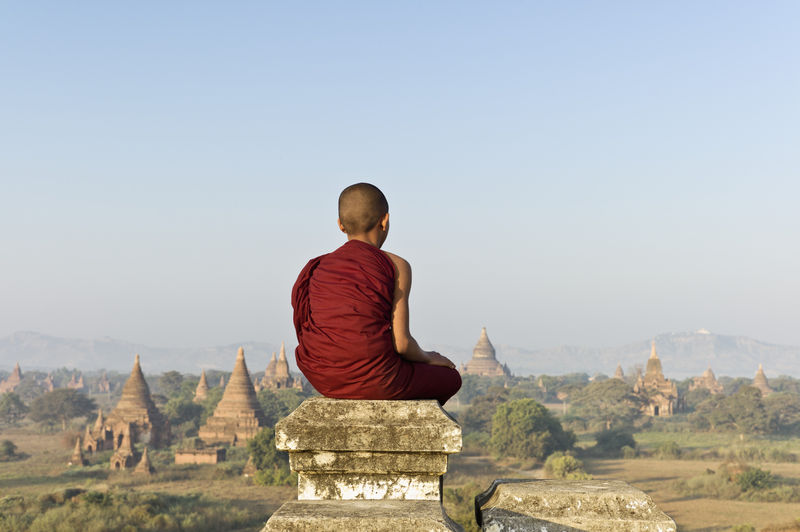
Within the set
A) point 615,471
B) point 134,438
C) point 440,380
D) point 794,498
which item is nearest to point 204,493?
point 134,438

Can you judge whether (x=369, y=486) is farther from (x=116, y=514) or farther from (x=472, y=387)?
(x=472, y=387)

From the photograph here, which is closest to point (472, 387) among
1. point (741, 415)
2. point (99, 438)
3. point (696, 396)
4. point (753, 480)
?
point (696, 396)

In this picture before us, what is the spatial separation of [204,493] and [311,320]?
4182cm

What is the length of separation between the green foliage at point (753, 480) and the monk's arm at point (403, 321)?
4614 centimetres

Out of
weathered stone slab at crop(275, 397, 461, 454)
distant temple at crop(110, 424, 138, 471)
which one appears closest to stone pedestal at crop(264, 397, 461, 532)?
weathered stone slab at crop(275, 397, 461, 454)

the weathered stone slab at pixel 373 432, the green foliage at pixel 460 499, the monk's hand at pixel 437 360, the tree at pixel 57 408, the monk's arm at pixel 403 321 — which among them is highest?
the monk's arm at pixel 403 321

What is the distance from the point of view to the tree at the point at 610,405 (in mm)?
90150

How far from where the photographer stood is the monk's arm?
3650mm

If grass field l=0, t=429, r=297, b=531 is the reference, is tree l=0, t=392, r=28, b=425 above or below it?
above

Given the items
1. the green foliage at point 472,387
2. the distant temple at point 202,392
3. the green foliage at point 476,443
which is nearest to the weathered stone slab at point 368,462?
the green foliage at point 476,443

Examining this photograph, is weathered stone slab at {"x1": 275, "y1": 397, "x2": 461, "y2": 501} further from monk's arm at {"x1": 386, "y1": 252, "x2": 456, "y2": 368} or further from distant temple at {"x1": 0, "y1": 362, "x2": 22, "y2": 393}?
distant temple at {"x1": 0, "y1": 362, "x2": 22, "y2": 393}

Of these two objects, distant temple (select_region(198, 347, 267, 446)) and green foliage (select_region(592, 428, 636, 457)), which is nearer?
green foliage (select_region(592, 428, 636, 457))

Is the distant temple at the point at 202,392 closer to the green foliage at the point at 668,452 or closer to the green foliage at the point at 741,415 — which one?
the green foliage at the point at 668,452

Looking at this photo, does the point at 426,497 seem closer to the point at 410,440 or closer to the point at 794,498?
the point at 410,440
